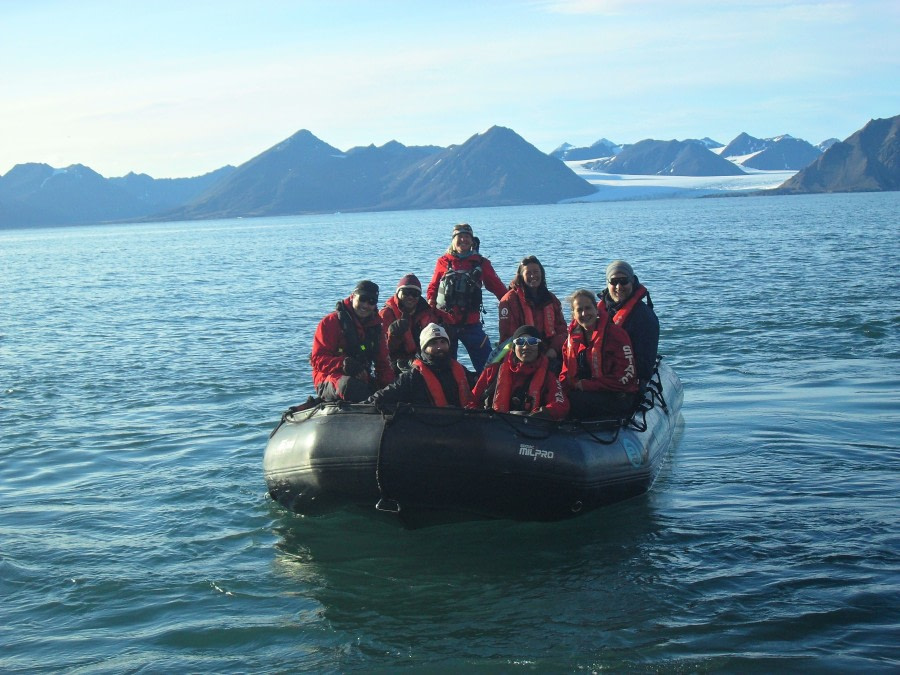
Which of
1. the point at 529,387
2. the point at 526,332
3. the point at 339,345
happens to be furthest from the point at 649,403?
the point at 339,345

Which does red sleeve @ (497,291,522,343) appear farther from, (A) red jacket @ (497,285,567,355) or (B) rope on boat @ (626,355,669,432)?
(B) rope on boat @ (626,355,669,432)

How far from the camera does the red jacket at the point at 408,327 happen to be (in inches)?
338

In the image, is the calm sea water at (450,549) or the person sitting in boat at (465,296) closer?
the calm sea water at (450,549)

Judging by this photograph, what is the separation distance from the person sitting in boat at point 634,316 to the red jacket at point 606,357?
0.22m

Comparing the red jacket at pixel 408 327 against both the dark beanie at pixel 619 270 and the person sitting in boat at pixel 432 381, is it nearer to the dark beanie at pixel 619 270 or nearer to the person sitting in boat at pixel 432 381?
the person sitting in boat at pixel 432 381

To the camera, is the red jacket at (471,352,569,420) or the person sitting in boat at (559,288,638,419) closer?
the red jacket at (471,352,569,420)

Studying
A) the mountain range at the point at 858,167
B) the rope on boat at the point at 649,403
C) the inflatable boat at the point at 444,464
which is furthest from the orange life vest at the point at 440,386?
the mountain range at the point at 858,167

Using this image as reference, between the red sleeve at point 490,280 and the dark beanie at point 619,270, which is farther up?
the dark beanie at point 619,270

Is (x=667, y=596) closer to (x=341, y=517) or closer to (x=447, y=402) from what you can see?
(x=447, y=402)

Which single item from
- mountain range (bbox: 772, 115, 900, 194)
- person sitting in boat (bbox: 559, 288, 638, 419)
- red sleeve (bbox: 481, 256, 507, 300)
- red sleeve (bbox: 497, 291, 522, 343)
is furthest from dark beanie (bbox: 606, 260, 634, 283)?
mountain range (bbox: 772, 115, 900, 194)

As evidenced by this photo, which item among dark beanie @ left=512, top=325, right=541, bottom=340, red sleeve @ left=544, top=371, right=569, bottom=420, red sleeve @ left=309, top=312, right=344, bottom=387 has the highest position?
dark beanie @ left=512, top=325, right=541, bottom=340

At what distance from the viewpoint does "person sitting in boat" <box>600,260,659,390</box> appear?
8469 millimetres

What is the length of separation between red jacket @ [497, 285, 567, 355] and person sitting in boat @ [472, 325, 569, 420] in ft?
4.27

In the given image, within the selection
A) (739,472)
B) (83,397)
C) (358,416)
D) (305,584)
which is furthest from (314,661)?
(83,397)
